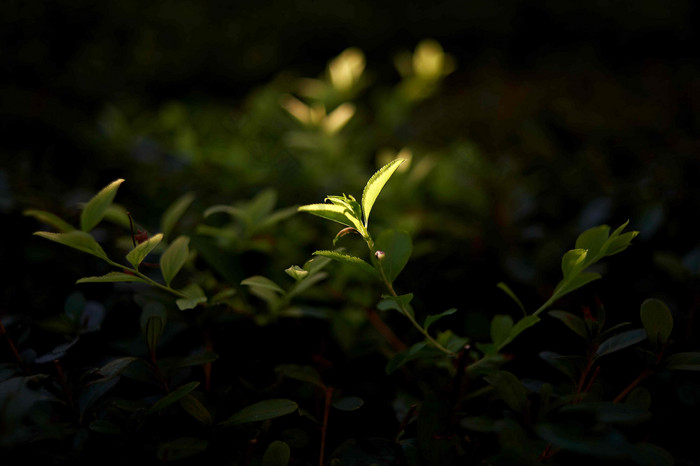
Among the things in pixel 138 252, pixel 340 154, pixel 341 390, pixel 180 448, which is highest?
pixel 138 252

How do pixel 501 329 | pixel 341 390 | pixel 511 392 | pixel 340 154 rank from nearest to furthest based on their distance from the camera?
pixel 511 392
pixel 501 329
pixel 341 390
pixel 340 154

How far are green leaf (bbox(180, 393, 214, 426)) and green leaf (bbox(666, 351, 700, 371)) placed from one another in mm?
685

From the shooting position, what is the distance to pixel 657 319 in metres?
0.66

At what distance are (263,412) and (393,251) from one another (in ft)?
1.02

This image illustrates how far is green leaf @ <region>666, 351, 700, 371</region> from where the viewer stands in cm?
64

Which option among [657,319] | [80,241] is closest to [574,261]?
[657,319]

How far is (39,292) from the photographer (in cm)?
96

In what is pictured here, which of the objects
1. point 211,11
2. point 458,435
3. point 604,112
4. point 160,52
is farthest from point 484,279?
point 211,11

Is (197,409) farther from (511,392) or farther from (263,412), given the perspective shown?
(511,392)

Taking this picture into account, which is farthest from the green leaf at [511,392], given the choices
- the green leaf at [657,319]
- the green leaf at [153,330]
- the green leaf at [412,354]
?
the green leaf at [153,330]

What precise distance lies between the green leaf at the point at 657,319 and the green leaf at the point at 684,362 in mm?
30

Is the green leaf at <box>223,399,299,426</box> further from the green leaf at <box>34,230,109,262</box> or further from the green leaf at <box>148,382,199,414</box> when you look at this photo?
the green leaf at <box>34,230,109,262</box>

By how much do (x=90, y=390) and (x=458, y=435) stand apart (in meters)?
0.58

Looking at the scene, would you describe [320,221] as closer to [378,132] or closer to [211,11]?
[378,132]
